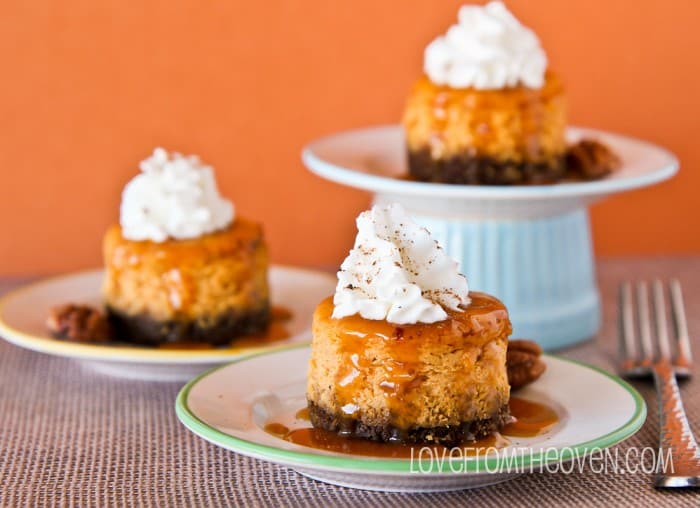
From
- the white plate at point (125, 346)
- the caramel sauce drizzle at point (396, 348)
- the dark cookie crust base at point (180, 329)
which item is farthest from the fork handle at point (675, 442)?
the dark cookie crust base at point (180, 329)

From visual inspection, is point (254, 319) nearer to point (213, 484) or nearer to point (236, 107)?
point (213, 484)

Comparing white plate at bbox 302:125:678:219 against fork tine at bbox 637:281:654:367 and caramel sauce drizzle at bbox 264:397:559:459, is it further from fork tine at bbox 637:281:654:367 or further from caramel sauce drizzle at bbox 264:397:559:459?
caramel sauce drizzle at bbox 264:397:559:459

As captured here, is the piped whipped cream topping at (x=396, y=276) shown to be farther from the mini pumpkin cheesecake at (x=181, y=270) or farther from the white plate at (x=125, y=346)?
the mini pumpkin cheesecake at (x=181, y=270)

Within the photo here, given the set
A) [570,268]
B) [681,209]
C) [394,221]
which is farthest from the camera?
[681,209]

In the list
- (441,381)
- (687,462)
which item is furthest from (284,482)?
(687,462)

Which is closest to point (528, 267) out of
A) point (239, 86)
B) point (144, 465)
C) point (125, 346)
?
point (125, 346)

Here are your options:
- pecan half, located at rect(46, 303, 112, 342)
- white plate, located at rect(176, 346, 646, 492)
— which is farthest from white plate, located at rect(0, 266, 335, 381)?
white plate, located at rect(176, 346, 646, 492)

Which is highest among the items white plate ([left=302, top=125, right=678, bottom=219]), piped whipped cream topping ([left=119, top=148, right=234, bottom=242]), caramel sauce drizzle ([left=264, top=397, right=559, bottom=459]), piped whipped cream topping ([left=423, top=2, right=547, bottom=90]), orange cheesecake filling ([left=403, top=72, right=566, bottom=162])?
piped whipped cream topping ([left=423, top=2, right=547, bottom=90])
